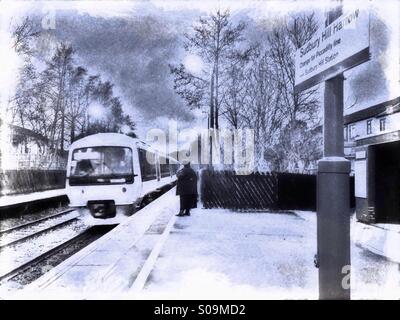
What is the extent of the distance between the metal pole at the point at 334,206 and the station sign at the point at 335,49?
153 millimetres

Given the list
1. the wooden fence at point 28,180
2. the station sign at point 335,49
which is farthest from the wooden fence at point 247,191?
the station sign at point 335,49

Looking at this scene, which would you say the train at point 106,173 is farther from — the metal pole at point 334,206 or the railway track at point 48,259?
the metal pole at point 334,206

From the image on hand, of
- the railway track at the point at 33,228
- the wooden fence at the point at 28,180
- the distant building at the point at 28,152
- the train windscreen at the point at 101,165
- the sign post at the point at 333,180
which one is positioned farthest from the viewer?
the wooden fence at the point at 28,180

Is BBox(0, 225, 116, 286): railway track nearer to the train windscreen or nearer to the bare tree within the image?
the train windscreen

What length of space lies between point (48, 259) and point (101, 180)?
1838mm

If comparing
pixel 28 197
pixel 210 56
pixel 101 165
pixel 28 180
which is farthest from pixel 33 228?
pixel 210 56

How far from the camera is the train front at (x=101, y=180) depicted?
7.38 meters

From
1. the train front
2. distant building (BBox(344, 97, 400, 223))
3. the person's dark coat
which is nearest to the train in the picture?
the train front

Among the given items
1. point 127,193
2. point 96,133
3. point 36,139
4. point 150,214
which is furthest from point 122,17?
point 150,214

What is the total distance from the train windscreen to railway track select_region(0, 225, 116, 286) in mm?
1510

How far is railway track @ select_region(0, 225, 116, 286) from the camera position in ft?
18.9

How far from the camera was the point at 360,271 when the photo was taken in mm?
4613
